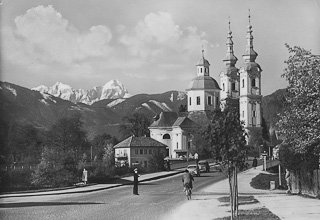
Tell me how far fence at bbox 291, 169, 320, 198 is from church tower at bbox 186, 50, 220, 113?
99246mm

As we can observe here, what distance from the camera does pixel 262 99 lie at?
352 ft

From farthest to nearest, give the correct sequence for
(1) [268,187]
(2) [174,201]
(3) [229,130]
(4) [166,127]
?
(4) [166,127] → (1) [268,187] → (2) [174,201] → (3) [229,130]

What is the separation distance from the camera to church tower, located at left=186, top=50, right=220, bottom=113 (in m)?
127

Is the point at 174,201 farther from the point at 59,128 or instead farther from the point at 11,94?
the point at 11,94

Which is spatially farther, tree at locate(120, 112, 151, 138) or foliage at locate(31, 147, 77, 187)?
tree at locate(120, 112, 151, 138)

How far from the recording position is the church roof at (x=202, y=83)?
12769cm

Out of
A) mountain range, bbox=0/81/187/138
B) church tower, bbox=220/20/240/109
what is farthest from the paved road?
church tower, bbox=220/20/240/109

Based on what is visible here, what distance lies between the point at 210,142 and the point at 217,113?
0.82 metres

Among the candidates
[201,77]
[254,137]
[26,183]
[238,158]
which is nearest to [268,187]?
[26,183]

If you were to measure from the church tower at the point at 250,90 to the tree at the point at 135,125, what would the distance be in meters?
18.7

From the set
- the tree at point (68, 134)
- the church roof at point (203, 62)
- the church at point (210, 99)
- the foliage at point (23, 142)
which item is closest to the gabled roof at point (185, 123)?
the church at point (210, 99)

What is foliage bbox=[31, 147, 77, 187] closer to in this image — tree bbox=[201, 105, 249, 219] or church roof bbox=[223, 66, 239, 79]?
tree bbox=[201, 105, 249, 219]

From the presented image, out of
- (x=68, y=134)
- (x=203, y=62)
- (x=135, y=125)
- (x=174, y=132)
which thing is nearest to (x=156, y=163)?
(x=68, y=134)

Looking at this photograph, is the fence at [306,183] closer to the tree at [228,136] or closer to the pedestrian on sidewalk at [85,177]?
the tree at [228,136]
